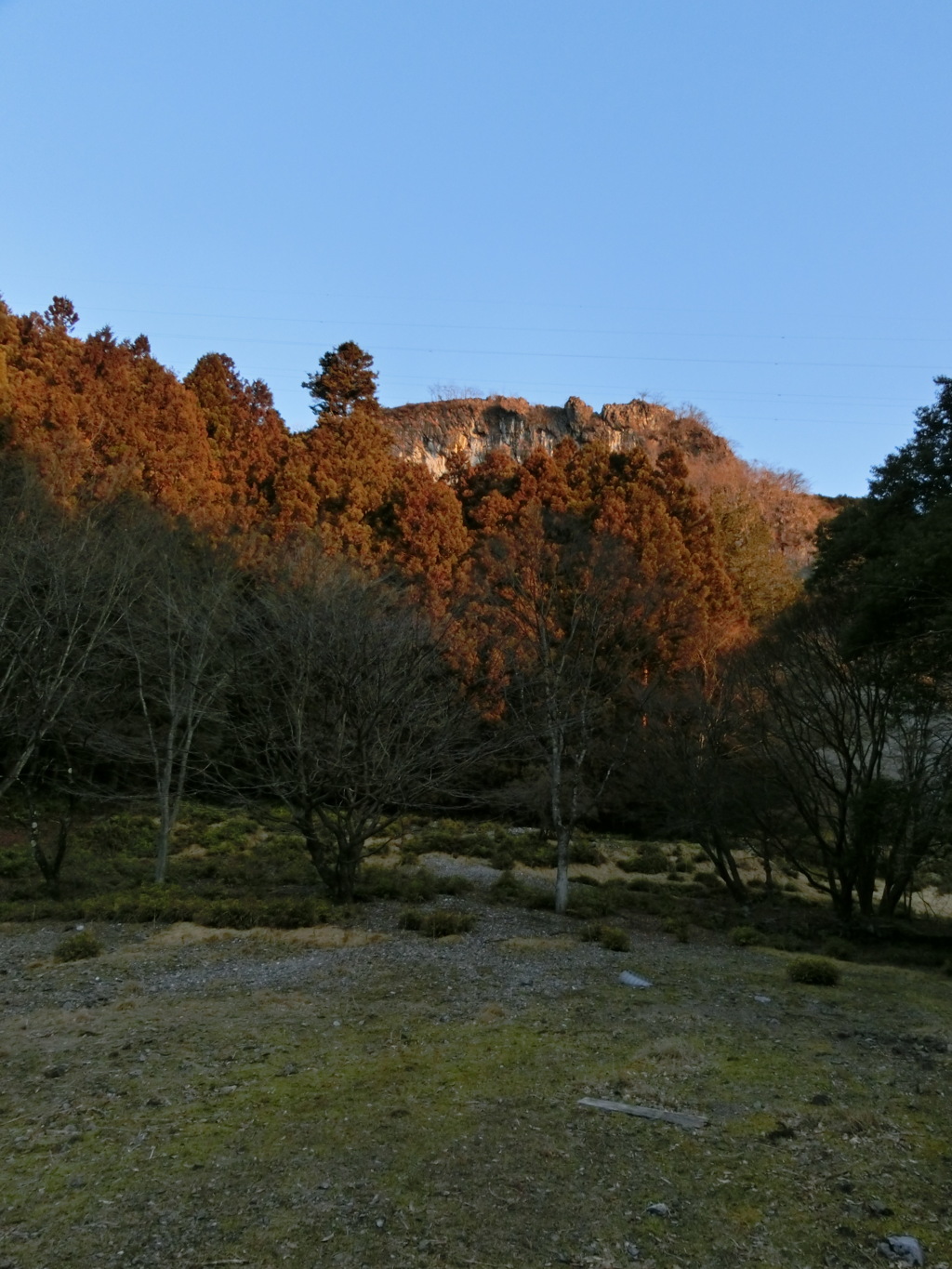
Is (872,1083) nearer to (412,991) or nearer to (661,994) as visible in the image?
(661,994)

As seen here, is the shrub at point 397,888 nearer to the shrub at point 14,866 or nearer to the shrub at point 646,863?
the shrub at point 14,866

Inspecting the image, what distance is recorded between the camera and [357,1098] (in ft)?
17.4

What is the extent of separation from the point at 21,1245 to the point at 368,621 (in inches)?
415

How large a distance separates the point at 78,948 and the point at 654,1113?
679 cm

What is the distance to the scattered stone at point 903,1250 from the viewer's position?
373cm

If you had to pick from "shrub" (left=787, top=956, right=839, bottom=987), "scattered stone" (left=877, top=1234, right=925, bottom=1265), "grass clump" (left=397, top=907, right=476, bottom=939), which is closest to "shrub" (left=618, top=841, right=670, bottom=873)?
"grass clump" (left=397, top=907, right=476, bottom=939)

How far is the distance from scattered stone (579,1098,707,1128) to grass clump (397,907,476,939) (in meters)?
5.80

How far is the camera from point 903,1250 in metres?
3.78

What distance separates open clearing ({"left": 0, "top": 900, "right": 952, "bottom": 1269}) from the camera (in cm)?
380

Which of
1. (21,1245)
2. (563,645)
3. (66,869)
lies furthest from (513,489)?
(21,1245)

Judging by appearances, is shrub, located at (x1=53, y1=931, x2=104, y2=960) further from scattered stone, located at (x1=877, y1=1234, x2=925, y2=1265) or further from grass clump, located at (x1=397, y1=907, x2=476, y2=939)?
scattered stone, located at (x1=877, y1=1234, x2=925, y2=1265)

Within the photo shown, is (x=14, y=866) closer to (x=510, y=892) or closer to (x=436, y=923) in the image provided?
(x=510, y=892)

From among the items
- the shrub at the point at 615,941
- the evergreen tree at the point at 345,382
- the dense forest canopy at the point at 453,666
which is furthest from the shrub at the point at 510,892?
the evergreen tree at the point at 345,382

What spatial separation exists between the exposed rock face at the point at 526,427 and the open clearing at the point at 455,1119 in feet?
135
